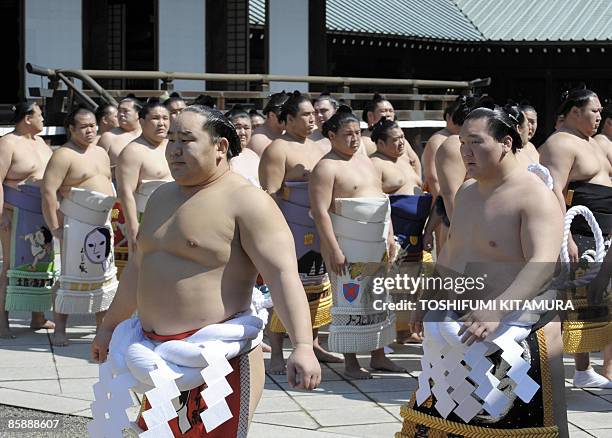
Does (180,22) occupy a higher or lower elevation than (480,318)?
higher

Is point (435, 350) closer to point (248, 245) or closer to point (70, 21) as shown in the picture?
point (248, 245)

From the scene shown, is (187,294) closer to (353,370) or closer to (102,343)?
(102,343)

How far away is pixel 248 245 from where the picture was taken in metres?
3.36

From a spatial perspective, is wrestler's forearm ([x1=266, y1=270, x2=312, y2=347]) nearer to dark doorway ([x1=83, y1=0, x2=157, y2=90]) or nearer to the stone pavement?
the stone pavement

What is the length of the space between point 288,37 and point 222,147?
Result: 12.7 metres

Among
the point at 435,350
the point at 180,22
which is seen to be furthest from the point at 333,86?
the point at 435,350

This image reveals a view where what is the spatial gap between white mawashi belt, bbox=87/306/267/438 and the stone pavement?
4.99 ft

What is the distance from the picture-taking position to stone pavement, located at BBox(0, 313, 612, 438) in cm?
502

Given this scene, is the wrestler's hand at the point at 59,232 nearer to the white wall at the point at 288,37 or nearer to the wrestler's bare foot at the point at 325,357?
the wrestler's bare foot at the point at 325,357

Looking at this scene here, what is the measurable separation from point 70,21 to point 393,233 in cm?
814

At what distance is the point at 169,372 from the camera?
3324 mm

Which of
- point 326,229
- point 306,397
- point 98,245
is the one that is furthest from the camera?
point 98,245

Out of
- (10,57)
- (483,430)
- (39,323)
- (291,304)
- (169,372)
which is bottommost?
(39,323)

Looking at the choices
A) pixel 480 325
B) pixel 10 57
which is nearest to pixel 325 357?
pixel 480 325
